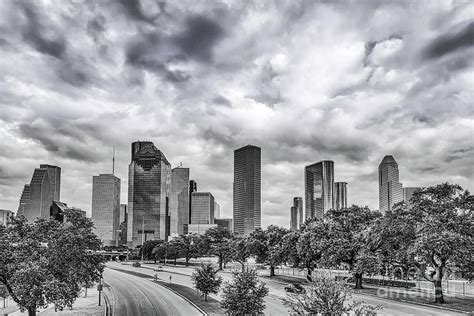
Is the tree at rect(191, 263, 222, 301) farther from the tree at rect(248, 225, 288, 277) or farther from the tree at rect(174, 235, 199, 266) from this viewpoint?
the tree at rect(174, 235, 199, 266)

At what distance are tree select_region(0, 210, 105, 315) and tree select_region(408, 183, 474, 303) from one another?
32473mm

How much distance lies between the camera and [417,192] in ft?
164

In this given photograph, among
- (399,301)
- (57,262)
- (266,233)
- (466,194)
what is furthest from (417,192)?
(266,233)

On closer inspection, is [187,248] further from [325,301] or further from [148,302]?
[325,301]

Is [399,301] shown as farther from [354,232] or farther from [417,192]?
[354,232]

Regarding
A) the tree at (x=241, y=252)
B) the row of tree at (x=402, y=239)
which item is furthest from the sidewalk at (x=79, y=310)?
the tree at (x=241, y=252)

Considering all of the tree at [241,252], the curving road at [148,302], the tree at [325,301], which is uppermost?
the tree at [325,301]

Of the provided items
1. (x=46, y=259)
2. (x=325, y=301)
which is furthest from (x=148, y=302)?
(x=325, y=301)

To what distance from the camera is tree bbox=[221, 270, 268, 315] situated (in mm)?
33750

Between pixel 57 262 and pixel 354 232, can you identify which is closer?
pixel 57 262

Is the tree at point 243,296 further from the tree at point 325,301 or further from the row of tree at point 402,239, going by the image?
the tree at point 325,301

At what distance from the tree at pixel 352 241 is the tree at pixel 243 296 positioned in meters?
24.1

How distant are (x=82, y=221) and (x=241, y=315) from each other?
54.6ft

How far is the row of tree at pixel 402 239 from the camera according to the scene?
4394cm
